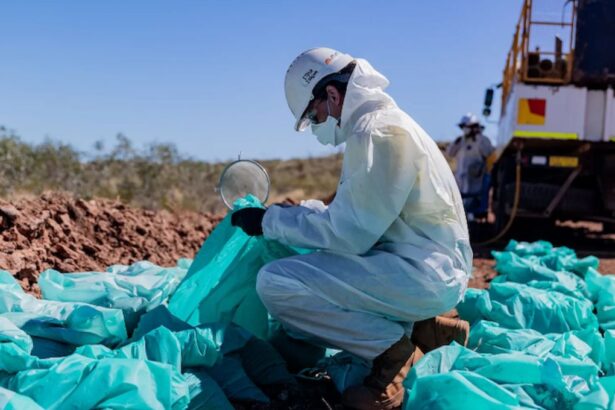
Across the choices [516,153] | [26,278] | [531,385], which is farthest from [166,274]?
[516,153]

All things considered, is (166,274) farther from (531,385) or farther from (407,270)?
(531,385)

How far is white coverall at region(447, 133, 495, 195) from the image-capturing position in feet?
40.1

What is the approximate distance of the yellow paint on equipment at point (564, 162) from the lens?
919cm

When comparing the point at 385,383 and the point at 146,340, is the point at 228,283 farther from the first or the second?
the point at 385,383

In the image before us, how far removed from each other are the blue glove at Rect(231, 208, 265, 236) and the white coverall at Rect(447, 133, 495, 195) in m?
9.33

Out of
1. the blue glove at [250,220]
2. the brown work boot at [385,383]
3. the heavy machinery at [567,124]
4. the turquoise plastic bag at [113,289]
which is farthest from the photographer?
the heavy machinery at [567,124]

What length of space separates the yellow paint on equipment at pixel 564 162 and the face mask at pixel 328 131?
667 centimetres


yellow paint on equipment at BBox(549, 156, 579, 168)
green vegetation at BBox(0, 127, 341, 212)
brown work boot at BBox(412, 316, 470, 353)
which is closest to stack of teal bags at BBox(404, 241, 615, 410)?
brown work boot at BBox(412, 316, 470, 353)

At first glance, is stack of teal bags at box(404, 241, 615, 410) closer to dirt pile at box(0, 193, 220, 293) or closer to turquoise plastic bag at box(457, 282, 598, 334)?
turquoise plastic bag at box(457, 282, 598, 334)

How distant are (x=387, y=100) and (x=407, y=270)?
0.78 meters

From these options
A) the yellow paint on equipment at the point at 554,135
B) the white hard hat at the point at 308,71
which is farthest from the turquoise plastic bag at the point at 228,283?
the yellow paint on equipment at the point at 554,135

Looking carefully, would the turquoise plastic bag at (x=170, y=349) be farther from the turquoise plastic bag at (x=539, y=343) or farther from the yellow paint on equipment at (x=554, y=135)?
the yellow paint on equipment at (x=554, y=135)

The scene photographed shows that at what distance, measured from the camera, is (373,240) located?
2939mm

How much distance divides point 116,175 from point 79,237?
11320mm
